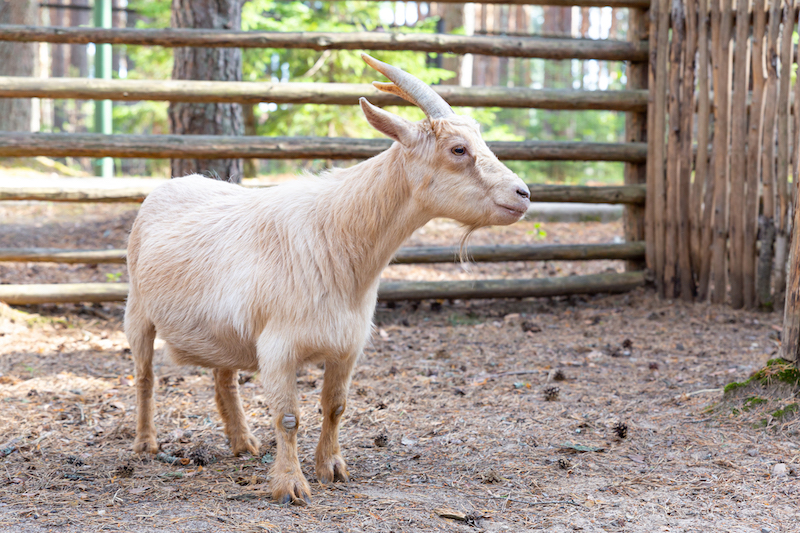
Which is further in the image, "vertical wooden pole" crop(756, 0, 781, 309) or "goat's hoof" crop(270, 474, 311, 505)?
"vertical wooden pole" crop(756, 0, 781, 309)

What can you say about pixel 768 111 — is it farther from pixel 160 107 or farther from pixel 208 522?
pixel 160 107

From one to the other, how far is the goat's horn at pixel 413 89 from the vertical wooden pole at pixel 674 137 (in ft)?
13.0

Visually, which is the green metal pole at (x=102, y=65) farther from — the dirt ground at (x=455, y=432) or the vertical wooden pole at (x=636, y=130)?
the vertical wooden pole at (x=636, y=130)

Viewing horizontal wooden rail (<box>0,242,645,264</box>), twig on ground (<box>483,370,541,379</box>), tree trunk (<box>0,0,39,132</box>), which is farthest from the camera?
tree trunk (<box>0,0,39,132</box>)

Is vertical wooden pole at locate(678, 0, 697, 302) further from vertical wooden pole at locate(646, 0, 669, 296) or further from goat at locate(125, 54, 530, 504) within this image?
goat at locate(125, 54, 530, 504)

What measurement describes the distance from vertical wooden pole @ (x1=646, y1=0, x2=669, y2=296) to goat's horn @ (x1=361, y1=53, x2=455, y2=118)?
13.3ft

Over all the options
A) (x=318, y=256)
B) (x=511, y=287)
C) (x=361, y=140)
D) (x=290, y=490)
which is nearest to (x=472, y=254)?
(x=511, y=287)

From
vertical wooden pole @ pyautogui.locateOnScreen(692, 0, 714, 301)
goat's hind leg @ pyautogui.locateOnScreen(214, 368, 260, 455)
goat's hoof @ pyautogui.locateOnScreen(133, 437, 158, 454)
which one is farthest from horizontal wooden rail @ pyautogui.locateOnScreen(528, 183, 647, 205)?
goat's hoof @ pyautogui.locateOnScreen(133, 437, 158, 454)

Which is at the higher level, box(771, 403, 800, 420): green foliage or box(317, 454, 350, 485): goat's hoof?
box(771, 403, 800, 420): green foliage

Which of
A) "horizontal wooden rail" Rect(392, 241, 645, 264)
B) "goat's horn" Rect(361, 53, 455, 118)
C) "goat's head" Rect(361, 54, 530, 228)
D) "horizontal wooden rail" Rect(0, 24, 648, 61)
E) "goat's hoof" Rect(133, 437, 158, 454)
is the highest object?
Result: "horizontal wooden rail" Rect(0, 24, 648, 61)

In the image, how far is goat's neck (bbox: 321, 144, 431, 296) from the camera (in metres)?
3.26

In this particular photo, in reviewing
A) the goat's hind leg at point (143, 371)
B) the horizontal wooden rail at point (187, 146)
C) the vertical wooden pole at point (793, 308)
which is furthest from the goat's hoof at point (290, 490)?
the horizontal wooden rail at point (187, 146)

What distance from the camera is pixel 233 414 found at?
3.82 m

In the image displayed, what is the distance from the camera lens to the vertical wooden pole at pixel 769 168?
18.8 feet
